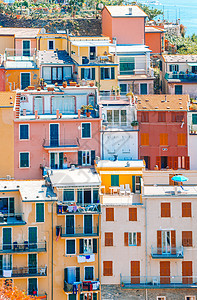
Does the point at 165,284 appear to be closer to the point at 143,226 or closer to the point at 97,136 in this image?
the point at 143,226

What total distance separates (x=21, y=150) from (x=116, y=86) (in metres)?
13.3

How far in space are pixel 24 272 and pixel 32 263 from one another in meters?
0.72

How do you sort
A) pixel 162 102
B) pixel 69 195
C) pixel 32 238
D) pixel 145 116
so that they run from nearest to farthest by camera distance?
pixel 32 238, pixel 69 195, pixel 145 116, pixel 162 102

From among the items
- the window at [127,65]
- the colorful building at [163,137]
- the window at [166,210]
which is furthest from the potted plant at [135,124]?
the window at [127,65]

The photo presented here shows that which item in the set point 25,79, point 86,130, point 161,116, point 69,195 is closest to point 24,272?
point 69,195

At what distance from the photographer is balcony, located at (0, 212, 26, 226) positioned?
66.5m

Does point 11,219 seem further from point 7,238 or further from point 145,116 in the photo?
point 145,116

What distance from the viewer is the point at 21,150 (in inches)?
2992

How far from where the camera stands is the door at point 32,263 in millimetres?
67188

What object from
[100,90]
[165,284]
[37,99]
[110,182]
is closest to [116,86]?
[100,90]

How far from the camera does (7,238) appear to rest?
6681cm

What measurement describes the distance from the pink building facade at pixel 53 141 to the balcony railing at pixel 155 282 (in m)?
11.1

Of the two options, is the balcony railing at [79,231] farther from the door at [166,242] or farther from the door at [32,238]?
the door at [166,242]

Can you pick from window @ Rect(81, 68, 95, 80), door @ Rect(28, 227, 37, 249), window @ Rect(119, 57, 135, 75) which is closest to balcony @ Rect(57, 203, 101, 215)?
door @ Rect(28, 227, 37, 249)
